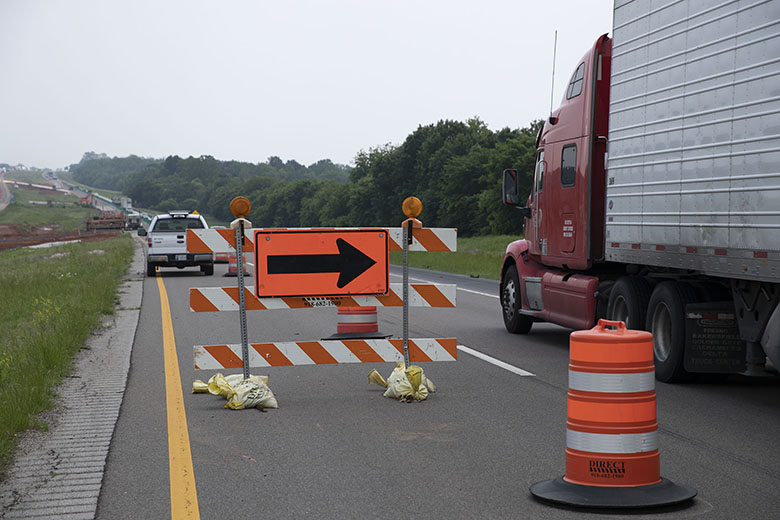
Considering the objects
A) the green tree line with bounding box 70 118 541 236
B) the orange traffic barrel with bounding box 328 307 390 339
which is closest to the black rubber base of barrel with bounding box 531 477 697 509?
the orange traffic barrel with bounding box 328 307 390 339

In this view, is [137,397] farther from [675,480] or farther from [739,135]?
[739,135]

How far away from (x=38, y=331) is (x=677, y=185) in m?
8.71

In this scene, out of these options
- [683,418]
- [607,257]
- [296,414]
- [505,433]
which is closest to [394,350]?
[296,414]

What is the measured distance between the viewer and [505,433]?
735 centimetres

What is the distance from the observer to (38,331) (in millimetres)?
13516

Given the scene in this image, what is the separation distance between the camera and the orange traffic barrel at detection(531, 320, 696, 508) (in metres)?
5.46

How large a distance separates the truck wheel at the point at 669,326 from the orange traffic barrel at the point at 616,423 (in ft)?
13.2

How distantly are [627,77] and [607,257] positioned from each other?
2.00 meters

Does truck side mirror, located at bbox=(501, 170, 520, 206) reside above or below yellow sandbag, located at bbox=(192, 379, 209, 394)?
above

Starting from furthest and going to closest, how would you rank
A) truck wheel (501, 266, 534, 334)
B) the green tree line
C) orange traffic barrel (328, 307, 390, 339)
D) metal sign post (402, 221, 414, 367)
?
the green tree line < truck wheel (501, 266, 534, 334) < orange traffic barrel (328, 307, 390, 339) < metal sign post (402, 221, 414, 367)

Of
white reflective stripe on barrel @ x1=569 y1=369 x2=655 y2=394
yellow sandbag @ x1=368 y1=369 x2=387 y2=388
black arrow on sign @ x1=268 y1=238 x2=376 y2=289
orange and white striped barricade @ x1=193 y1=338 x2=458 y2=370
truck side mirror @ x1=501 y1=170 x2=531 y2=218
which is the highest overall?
truck side mirror @ x1=501 y1=170 x2=531 y2=218

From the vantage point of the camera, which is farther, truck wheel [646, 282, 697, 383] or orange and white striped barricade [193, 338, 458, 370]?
truck wheel [646, 282, 697, 383]

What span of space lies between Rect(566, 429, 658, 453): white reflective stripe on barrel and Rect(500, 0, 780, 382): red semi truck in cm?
275

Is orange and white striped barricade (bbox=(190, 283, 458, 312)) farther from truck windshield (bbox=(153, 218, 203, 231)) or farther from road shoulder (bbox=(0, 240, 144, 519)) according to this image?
truck windshield (bbox=(153, 218, 203, 231))
